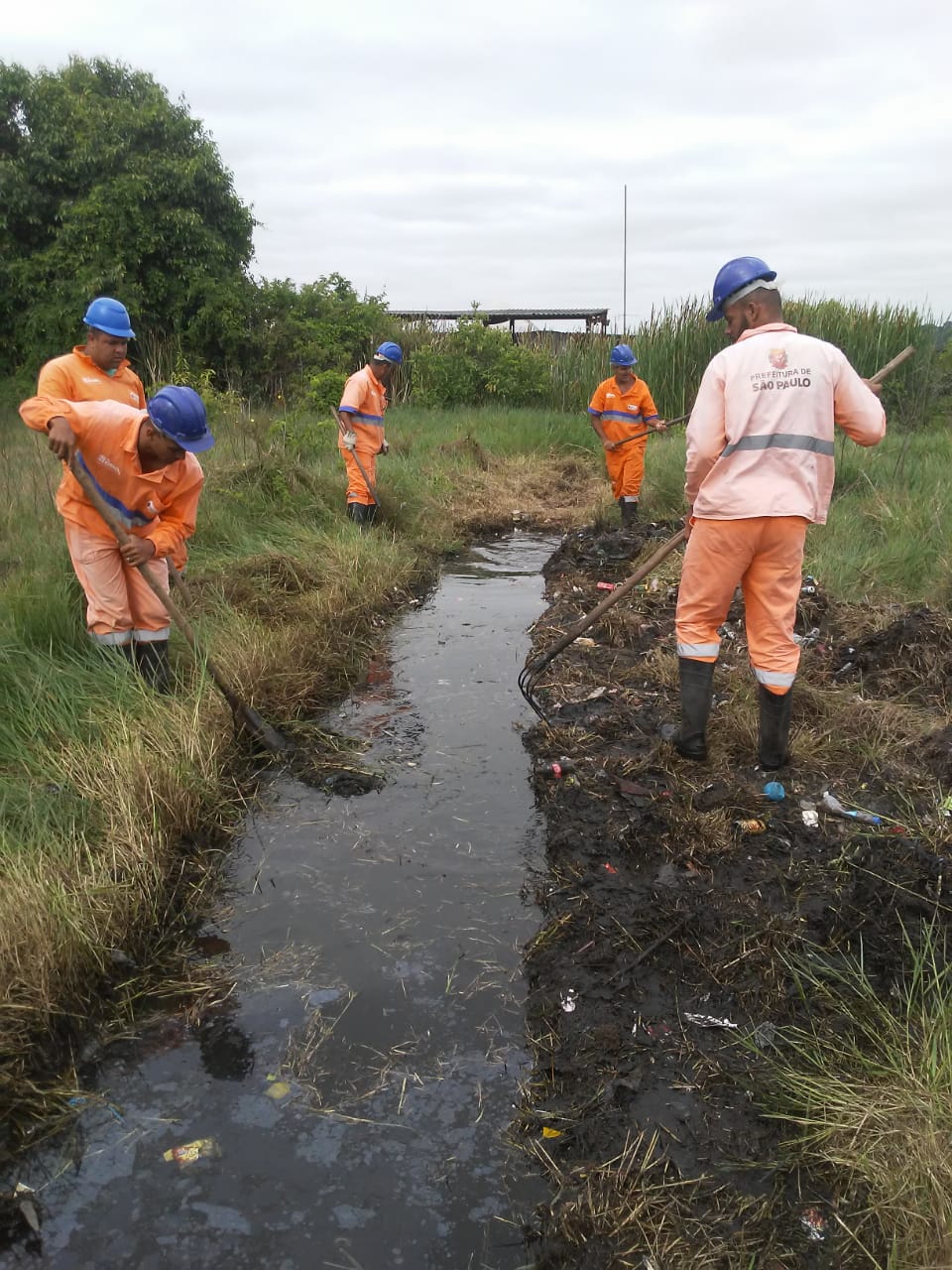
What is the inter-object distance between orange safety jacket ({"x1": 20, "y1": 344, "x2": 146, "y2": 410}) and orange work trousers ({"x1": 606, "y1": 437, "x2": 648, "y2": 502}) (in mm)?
5213

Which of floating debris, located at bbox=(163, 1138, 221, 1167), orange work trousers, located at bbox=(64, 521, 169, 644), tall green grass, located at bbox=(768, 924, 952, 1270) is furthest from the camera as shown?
orange work trousers, located at bbox=(64, 521, 169, 644)

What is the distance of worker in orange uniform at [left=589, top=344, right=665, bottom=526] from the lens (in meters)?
8.79

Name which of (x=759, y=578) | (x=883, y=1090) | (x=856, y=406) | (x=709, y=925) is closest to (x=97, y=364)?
(x=759, y=578)

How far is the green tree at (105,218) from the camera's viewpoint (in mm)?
14562

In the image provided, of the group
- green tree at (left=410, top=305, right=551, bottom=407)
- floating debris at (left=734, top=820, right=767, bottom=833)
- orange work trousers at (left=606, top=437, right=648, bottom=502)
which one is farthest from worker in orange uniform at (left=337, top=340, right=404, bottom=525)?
green tree at (left=410, top=305, right=551, bottom=407)

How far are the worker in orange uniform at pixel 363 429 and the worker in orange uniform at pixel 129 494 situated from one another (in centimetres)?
371

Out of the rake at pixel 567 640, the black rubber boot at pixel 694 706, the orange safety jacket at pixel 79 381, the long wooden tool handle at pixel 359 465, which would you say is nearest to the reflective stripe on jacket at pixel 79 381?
the orange safety jacket at pixel 79 381

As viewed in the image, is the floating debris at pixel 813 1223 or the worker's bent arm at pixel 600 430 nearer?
the floating debris at pixel 813 1223

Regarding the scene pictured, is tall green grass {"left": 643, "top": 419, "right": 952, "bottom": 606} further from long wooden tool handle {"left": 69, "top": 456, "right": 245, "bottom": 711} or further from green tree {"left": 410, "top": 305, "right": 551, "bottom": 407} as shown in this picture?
green tree {"left": 410, "top": 305, "right": 551, "bottom": 407}

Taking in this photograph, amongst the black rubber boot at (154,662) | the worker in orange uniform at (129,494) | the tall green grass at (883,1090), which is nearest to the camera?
the tall green grass at (883,1090)

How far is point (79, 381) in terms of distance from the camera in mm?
4590

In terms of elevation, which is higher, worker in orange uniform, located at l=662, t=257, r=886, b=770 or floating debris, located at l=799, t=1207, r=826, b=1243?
worker in orange uniform, located at l=662, t=257, r=886, b=770

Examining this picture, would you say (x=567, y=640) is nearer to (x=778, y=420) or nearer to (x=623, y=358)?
(x=778, y=420)

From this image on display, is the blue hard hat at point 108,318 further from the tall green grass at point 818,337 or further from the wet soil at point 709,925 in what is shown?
the tall green grass at point 818,337
